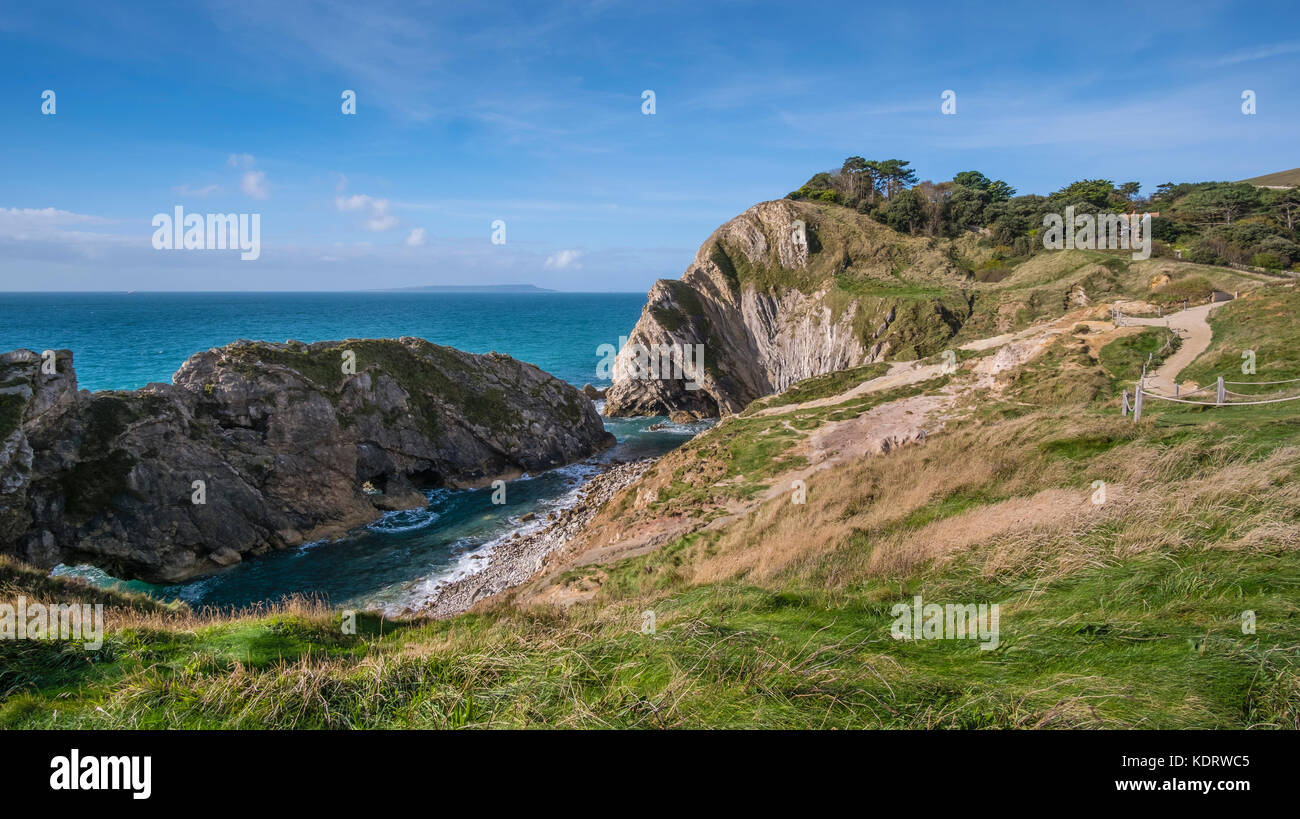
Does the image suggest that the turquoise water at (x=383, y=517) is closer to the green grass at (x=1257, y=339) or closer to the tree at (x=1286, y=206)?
the green grass at (x=1257, y=339)

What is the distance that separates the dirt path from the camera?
80.8 feet

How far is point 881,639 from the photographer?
23.8 ft

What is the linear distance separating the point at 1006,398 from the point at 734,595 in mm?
23615

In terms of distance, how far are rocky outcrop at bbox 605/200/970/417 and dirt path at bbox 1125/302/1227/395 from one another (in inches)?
703

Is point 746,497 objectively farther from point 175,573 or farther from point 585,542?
point 175,573

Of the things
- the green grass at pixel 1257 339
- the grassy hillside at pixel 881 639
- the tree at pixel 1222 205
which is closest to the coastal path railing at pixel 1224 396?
the green grass at pixel 1257 339

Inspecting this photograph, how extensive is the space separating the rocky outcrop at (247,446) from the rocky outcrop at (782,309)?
1762cm

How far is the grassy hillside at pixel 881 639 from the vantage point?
554 cm

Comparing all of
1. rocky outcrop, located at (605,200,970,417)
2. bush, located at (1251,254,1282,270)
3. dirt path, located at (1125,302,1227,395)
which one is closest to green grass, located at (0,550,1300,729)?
dirt path, located at (1125,302,1227,395)

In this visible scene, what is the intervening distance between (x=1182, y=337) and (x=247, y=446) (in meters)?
47.9

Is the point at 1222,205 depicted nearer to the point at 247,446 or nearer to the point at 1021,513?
the point at 1021,513

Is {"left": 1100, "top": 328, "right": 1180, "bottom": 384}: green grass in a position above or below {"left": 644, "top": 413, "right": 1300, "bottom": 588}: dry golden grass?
above

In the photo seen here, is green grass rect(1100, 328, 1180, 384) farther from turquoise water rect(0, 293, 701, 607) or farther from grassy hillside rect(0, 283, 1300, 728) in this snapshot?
turquoise water rect(0, 293, 701, 607)
